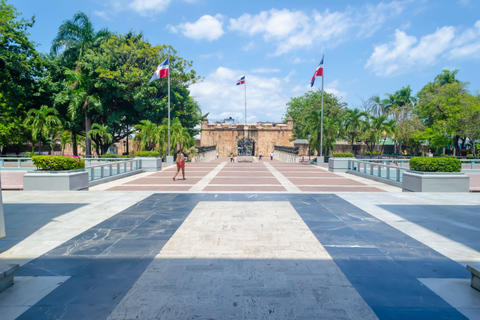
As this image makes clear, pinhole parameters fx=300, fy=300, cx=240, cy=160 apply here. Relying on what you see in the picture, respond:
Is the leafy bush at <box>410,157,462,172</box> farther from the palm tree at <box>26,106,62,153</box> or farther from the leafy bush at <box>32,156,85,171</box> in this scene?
the palm tree at <box>26,106,62,153</box>

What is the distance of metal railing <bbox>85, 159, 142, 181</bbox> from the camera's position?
1405cm

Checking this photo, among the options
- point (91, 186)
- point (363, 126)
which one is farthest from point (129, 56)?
point (363, 126)

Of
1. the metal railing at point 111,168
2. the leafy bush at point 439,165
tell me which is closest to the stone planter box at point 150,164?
the metal railing at point 111,168

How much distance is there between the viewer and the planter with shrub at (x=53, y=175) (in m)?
11.3

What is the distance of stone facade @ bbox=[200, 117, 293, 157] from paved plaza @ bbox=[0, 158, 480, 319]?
4952cm

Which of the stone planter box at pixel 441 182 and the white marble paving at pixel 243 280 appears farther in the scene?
the stone planter box at pixel 441 182

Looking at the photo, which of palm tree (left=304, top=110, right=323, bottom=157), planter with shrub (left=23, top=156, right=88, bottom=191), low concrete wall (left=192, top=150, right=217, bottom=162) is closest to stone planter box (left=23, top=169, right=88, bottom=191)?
planter with shrub (left=23, top=156, right=88, bottom=191)

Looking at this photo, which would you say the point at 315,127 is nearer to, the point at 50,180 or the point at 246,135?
the point at 50,180

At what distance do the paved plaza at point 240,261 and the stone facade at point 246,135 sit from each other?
49.5 metres

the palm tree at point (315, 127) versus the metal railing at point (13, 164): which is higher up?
the palm tree at point (315, 127)

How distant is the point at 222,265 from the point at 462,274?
3.36m

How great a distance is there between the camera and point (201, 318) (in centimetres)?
308

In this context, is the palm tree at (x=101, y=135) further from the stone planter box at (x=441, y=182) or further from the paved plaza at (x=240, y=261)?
the stone planter box at (x=441, y=182)

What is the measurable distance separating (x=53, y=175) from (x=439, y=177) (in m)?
14.5
